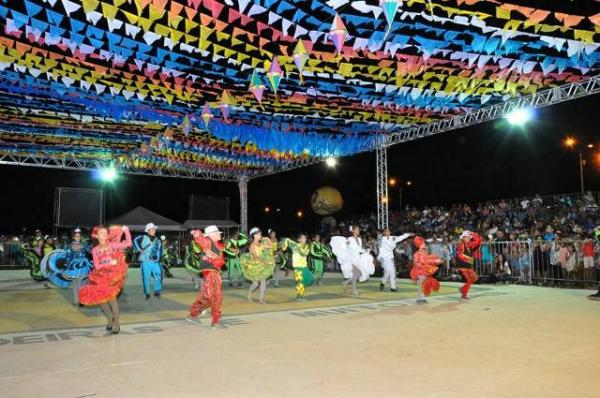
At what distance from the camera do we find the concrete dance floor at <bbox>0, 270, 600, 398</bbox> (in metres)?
4.21

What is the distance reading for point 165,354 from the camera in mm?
5574

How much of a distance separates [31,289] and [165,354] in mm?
10593

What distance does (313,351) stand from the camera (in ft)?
18.5

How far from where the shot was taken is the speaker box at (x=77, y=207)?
73.3 ft

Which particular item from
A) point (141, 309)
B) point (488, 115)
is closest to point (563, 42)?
point (488, 115)

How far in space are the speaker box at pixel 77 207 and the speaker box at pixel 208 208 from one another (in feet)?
14.4

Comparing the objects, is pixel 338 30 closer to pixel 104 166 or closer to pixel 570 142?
pixel 104 166

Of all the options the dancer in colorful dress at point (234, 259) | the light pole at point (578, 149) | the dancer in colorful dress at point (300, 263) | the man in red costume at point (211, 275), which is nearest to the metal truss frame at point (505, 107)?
the dancer in colorful dress at point (300, 263)

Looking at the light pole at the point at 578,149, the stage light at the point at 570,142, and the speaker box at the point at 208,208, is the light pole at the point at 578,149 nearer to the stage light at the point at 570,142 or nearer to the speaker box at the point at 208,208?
the stage light at the point at 570,142

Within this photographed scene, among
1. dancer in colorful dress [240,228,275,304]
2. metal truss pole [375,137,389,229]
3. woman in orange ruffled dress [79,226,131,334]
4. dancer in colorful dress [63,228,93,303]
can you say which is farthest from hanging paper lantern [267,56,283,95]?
metal truss pole [375,137,389,229]

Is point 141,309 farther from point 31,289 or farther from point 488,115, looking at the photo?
point 488,115

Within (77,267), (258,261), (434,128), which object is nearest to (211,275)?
(258,261)

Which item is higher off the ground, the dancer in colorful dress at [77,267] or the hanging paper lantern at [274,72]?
the hanging paper lantern at [274,72]

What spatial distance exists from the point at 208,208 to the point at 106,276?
19649 millimetres
